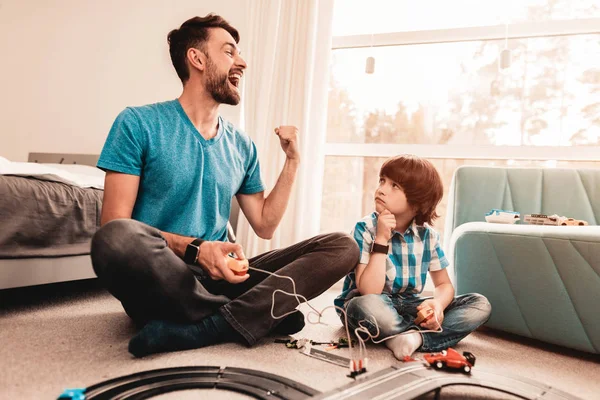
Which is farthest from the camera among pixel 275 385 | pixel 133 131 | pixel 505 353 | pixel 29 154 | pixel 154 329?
pixel 29 154

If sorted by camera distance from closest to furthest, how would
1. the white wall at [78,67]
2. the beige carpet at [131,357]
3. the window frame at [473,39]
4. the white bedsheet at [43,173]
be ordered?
the beige carpet at [131,357], the white bedsheet at [43,173], the window frame at [473,39], the white wall at [78,67]

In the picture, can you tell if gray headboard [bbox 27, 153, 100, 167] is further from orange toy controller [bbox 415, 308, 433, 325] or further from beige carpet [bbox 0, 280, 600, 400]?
orange toy controller [bbox 415, 308, 433, 325]

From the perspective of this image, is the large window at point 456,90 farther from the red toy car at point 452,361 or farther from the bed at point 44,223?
the red toy car at point 452,361

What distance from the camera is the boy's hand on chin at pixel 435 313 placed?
1.42 meters

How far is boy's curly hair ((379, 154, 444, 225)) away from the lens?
5.12 ft

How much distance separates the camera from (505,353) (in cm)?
151

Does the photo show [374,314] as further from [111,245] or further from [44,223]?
[44,223]

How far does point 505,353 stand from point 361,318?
0.49m

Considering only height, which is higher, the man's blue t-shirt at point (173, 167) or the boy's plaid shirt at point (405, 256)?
the man's blue t-shirt at point (173, 167)

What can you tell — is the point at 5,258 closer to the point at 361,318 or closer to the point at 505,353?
the point at 361,318

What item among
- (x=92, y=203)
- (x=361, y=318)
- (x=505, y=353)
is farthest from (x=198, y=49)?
(x=505, y=353)

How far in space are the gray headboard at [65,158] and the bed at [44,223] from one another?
1.36 meters

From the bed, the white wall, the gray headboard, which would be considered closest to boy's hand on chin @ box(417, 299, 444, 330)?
the bed

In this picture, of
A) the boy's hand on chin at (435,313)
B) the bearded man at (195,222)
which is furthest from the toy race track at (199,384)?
the boy's hand on chin at (435,313)
